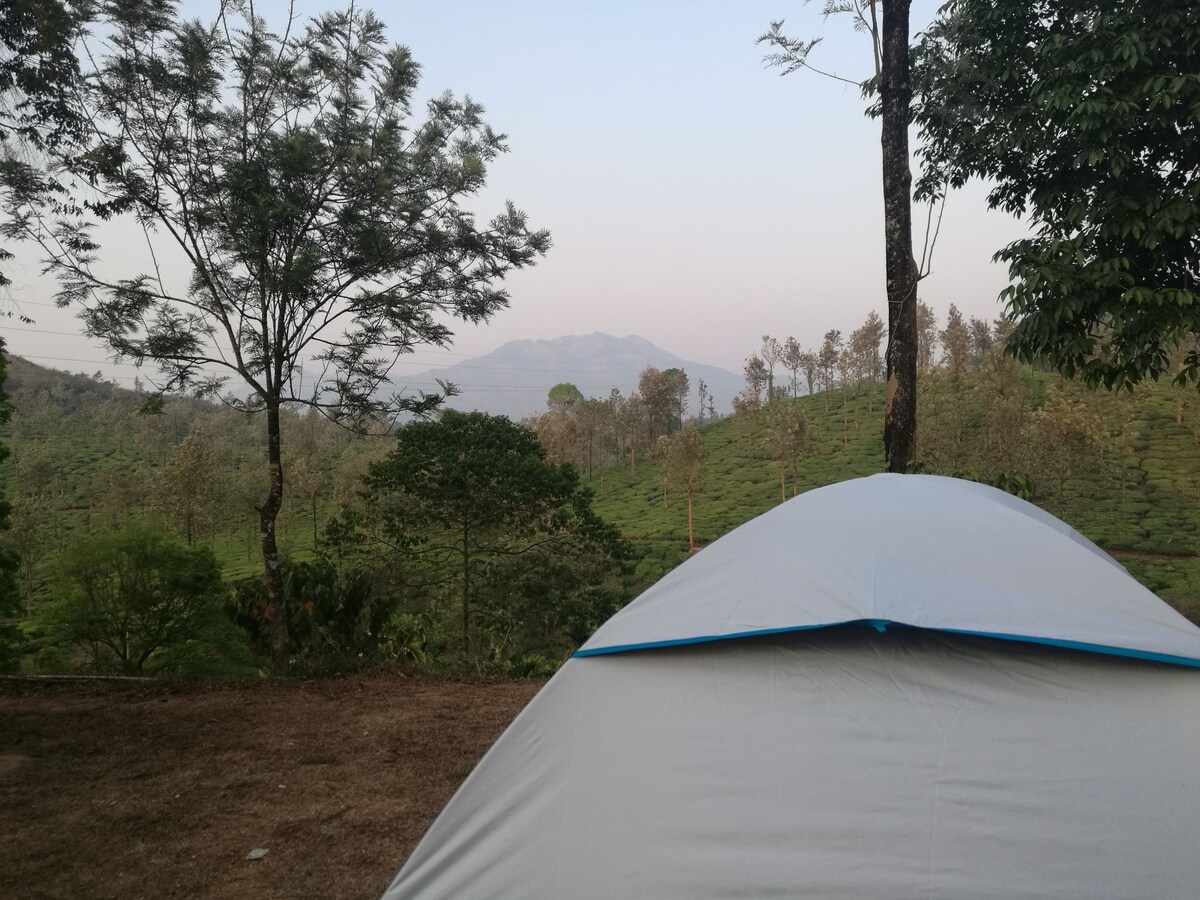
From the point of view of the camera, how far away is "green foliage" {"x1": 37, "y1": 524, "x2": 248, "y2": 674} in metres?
8.47

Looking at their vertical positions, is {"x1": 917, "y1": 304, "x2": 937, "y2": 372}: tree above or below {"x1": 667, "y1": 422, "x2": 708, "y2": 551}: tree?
above

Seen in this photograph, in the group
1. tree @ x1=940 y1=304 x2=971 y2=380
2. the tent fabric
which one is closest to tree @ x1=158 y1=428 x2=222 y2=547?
the tent fabric

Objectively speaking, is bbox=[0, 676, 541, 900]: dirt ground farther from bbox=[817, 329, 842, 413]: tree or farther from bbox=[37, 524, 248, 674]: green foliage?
bbox=[817, 329, 842, 413]: tree

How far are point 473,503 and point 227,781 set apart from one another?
735 centimetres

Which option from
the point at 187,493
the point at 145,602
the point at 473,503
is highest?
the point at 187,493

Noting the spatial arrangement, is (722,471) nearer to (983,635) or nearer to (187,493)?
(187,493)

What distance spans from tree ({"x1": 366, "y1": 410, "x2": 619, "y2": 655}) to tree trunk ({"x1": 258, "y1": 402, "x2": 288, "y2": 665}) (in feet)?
12.7

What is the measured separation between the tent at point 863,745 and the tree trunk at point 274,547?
5.53 m

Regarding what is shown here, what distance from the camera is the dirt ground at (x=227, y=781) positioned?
10.8 ft

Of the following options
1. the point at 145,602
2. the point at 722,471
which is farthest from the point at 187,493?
the point at 722,471

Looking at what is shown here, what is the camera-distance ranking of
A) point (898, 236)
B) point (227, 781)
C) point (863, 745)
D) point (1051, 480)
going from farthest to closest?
point (1051, 480) < point (898, 236) < point (227, 781) < point (863, 745)

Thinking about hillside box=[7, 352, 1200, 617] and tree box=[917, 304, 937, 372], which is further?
tree box=[917, 304, 937, 372]

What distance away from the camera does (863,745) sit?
2221 millimetres

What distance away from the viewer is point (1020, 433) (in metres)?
25.3
